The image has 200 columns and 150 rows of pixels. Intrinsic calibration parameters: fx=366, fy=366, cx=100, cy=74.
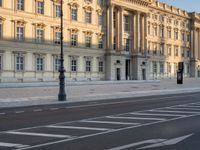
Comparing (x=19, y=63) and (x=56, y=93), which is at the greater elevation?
(x=19, y=63)

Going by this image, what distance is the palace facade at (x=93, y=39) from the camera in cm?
5284

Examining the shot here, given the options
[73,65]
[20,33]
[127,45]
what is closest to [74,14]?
[73,65]

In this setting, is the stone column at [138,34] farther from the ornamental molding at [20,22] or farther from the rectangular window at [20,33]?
the rectangular window at [20,33]

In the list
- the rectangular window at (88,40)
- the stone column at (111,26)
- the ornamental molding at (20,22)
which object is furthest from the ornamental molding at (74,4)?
the ornamental molding at (20,22)

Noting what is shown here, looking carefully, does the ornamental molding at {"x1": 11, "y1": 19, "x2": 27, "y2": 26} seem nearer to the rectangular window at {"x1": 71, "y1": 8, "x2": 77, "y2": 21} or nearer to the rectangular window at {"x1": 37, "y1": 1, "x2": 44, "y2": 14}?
the rectangular window at {"x1": 37, "y1": 1, "x2": 44, "y2": 14}

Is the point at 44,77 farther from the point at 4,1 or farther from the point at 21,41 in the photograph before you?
the point at 4,1

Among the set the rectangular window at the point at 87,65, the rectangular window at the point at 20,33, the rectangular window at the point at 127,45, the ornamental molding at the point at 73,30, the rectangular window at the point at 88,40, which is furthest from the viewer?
the rectangular window at the point at 127,45

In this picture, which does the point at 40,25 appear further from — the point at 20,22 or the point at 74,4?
the point at 74,4

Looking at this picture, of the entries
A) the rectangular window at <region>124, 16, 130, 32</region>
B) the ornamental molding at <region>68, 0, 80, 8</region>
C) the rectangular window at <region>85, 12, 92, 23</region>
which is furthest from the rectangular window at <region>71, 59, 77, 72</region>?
the rectangular window at <region>124, 16, 130, 32</region>

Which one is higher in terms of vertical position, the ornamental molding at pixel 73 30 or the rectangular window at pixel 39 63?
the ornamental molding at pixel 73 30

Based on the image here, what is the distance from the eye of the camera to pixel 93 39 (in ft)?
218

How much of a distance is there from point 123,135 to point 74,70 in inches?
2031

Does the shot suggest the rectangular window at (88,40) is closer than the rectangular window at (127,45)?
Yes

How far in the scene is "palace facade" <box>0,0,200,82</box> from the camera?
52.8 meters
